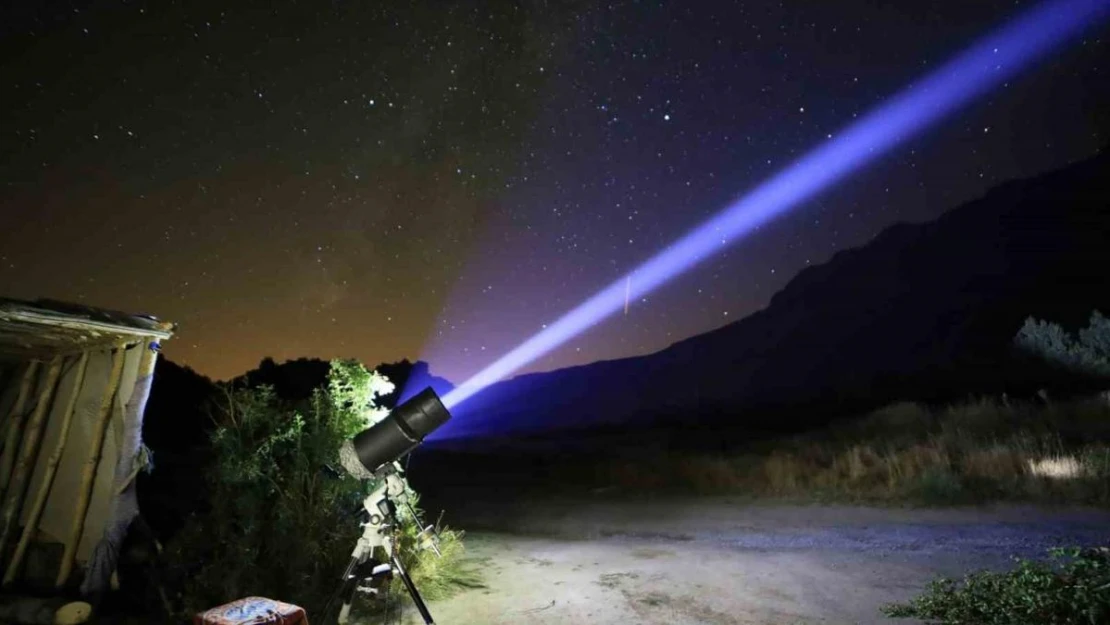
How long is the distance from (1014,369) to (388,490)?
31176 millimetres

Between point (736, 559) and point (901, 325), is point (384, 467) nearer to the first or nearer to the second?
point (736, 559)

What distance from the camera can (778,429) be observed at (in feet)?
108

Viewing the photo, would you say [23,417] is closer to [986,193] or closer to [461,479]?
[461,479]

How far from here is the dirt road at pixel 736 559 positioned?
6637 millimetres

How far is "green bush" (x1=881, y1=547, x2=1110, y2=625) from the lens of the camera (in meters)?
5.30

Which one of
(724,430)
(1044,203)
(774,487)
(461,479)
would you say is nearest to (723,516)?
(774,487)

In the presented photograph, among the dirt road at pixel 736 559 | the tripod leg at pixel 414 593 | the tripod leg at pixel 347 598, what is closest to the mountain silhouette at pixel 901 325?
the dirt road at pixel 736 559

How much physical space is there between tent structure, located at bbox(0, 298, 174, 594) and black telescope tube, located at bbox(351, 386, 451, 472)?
9.72 feet

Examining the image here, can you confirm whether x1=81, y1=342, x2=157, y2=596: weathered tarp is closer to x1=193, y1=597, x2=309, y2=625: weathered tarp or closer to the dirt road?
the dirt road

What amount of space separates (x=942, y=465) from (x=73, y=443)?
15.2 meters

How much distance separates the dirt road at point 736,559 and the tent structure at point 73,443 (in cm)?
348

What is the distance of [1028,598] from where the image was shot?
568 centimetres

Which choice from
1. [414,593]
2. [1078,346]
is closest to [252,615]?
[414,593]

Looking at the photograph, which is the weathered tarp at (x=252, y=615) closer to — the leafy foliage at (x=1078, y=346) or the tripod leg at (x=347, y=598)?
the tripod leg at (x=347, y=598)
